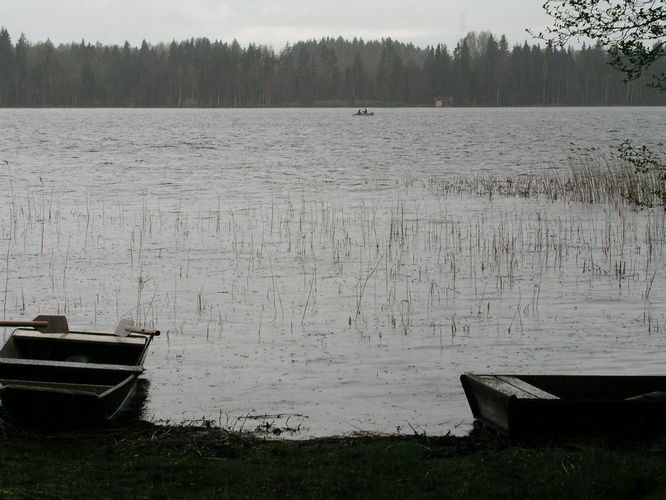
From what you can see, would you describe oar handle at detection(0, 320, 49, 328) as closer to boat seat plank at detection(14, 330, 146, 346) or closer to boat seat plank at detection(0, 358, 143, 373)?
boat seat plank at detection(14, 330, 146, 346)

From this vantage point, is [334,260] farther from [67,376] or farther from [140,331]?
[67,376]

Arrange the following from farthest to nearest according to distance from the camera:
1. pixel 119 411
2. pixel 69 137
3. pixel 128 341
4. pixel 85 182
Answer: pixel 69 137 < pixel 85 182 < pixel 128 341 < pixel 119 411

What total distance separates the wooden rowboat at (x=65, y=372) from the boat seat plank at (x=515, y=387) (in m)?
3.88

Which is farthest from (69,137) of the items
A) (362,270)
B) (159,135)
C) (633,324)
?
(633,324)

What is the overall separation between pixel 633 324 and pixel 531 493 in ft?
29.4

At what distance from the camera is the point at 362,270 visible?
66.4 ft

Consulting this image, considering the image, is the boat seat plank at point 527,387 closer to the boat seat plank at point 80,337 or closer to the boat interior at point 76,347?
the boat interior at point 76,347

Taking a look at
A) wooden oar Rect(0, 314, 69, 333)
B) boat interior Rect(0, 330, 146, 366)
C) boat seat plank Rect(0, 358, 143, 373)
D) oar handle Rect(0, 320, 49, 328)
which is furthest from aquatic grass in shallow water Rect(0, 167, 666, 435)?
oar handle Rect(0, 320, 49, 328)

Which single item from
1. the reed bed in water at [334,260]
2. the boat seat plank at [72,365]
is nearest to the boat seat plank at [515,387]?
the boat seat plank at [72,365]

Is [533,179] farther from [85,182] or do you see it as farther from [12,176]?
[12,176]

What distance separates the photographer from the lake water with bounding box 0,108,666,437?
12.0 m

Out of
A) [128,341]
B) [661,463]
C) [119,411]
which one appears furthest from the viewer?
[128,341]

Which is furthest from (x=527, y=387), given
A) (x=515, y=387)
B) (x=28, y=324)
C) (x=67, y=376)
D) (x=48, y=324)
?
(x=28, y=324)

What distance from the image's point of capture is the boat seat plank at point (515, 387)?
9.12 metres
